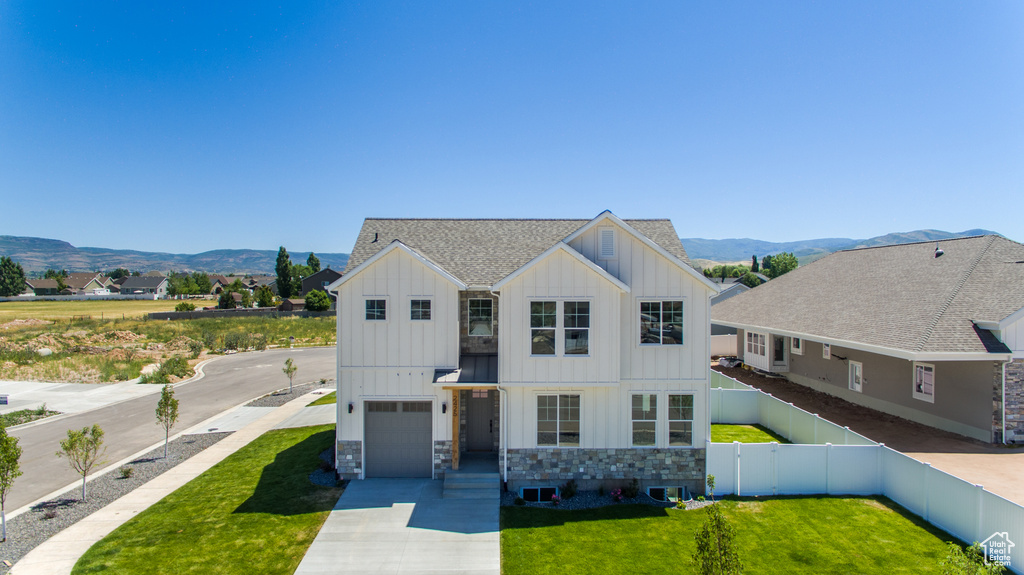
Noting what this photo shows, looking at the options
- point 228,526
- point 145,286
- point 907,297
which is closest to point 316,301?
point 228,526

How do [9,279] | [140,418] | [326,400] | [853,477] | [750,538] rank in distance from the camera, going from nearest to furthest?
[750,538] → [853,477] → [140,418] → [326,400] → [9,279]

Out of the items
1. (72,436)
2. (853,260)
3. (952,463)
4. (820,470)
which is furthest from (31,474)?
(853,260)

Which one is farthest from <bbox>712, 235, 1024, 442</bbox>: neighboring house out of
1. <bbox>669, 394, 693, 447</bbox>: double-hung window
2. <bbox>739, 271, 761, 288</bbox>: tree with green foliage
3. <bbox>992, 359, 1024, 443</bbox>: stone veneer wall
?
<bbox>739, 271, 761, 288</bbox>: tree with green foliage

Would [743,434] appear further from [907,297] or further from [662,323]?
[907,297]

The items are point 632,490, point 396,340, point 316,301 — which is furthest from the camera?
point 316,301

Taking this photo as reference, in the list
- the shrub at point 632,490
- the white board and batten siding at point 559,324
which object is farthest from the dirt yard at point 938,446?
the white board and batten siding at point 559,324

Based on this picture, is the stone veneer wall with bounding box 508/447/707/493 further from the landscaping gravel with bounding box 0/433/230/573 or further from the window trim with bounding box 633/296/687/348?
the landscaping gravel with bounding box 0/433/230/573
